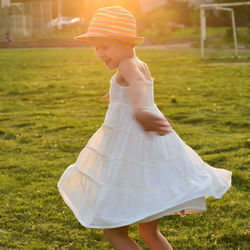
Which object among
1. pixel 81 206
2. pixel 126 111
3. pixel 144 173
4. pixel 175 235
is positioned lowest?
pixel 175 235

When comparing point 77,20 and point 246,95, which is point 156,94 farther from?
point 77,20

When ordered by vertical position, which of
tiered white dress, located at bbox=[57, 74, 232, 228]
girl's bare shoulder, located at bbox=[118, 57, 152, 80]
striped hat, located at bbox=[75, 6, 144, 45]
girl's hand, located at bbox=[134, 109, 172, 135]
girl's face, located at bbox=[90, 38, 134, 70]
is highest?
striped hat, located at bbox=[75, 6, 144, 45]

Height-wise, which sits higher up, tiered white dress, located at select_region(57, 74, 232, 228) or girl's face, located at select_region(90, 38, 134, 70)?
girl's face, located at select_region(90, 38, 134, 70)

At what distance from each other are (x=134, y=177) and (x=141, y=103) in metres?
0.45

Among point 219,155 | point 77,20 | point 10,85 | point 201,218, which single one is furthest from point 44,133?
point 77,20

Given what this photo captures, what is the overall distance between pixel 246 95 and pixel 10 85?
6908 mm

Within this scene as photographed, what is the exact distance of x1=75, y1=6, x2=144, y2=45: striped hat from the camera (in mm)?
2754

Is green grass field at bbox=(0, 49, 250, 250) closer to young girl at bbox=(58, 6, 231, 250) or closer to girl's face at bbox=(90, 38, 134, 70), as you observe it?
young girl at bbox=(58, 6, 231, 250)

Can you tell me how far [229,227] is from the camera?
4.15 m

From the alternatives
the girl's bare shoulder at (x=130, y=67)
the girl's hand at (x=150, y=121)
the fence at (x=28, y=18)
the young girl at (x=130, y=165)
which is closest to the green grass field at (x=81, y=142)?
the young girl at (x=130, y=165)

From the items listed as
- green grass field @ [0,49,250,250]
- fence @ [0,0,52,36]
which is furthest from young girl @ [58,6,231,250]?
fence @ [0,0,52,36]

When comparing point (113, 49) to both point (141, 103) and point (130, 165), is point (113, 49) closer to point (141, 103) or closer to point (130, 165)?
point (141, 103)

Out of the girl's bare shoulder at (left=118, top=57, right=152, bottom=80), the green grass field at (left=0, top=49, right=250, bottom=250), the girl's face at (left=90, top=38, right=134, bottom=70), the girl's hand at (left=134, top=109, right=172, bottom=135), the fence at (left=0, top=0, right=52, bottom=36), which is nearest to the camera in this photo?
the girl's hand at (left=134, top=109, right=172, bottom=135)

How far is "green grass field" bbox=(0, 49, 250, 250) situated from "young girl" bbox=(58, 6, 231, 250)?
118 centimetres
